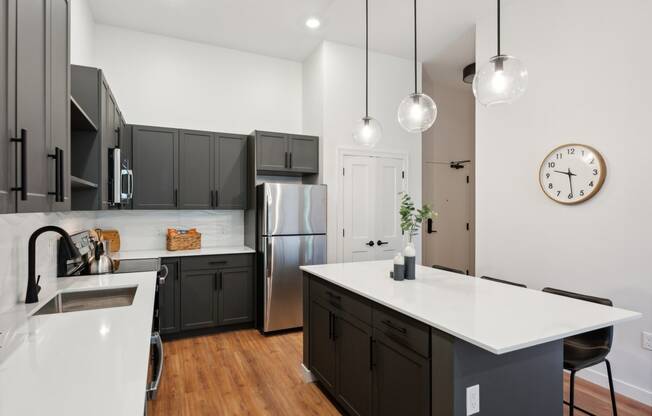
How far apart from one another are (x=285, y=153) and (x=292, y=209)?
2.38 ft

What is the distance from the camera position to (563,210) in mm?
3000

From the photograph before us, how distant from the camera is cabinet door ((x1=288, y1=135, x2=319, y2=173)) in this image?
4.31m

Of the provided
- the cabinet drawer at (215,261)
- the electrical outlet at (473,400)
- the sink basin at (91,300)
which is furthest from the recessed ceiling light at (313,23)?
the electrical outlet at (473,400)

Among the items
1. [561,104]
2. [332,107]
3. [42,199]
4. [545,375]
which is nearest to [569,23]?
[561,104]

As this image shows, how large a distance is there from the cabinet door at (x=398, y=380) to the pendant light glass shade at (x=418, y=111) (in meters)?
1.45

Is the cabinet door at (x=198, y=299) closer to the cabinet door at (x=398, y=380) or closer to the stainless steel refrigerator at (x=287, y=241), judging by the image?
the stainless steel refrigerator at (x=287, y=241)

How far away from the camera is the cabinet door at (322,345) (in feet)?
8.18

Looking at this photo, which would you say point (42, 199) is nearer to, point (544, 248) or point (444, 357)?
point (444, 357)

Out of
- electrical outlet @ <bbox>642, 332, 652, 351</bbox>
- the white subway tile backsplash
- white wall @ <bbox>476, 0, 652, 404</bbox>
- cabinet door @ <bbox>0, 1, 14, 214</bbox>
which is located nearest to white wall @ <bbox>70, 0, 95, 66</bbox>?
the white subway tile backsplash

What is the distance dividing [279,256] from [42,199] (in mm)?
2887

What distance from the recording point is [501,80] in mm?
1894

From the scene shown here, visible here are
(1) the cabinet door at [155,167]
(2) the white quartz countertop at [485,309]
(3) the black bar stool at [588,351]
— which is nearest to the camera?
(2) the white quartz countertop at [485,309]

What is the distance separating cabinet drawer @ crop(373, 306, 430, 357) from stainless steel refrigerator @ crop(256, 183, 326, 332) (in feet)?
6.94

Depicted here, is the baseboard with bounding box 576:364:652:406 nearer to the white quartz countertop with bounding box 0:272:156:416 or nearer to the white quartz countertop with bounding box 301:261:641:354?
the white quartz countertop with bounding box 301:261:641:354
